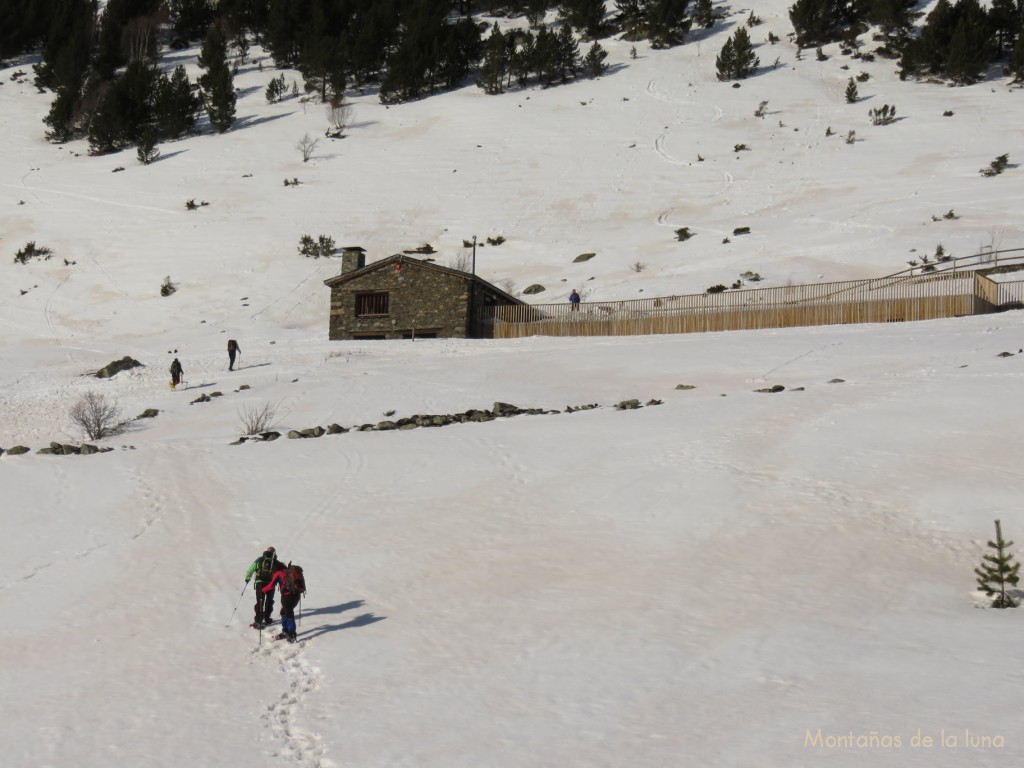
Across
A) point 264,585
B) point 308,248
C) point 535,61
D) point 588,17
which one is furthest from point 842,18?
point 264,585

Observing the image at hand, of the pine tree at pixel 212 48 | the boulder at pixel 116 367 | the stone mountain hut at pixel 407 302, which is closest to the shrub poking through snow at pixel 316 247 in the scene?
the stone mountain hut at pixel 407 302

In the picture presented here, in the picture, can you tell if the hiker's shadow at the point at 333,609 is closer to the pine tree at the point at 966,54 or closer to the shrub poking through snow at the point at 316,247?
the shrub poking through snow at the point at 316,247

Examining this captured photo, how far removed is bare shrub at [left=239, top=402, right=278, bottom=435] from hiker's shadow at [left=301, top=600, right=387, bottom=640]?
40.9ft

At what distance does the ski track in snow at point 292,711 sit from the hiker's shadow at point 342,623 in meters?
0.36

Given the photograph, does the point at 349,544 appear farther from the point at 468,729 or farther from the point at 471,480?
the point at 468,729

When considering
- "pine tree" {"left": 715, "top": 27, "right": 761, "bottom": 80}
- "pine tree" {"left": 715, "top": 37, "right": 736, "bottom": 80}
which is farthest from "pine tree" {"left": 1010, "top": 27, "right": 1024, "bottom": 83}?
"pine tree" {"left": 715, "top": 37, "right": 736, "bottom": 80}

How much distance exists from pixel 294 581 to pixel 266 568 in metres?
0.58

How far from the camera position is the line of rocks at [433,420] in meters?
23.2

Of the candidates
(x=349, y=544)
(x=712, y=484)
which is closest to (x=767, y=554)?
(x=712, y=484)

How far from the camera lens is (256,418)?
985 inches

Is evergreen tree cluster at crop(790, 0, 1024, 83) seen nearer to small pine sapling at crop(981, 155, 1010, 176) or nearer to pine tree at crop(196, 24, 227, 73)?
small pine sapling at crop(981, 155, 1010, 176)

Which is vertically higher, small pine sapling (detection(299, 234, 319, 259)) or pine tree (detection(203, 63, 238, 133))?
pine tree (detection(203, 63, 238, 133))

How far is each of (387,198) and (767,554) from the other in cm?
5161

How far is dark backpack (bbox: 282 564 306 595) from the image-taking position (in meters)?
11.3
